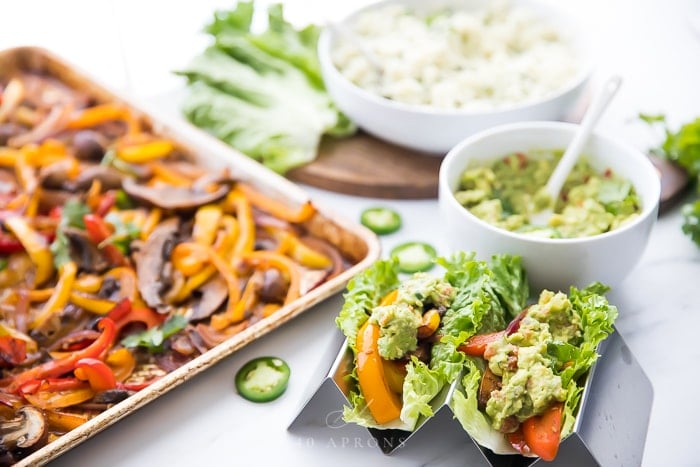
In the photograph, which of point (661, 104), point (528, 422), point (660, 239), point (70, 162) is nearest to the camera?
point (528, 422)

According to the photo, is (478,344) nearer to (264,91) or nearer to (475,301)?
(475,301)

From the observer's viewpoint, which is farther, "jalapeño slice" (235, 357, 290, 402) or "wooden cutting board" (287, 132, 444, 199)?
"wooden cutting board" (287, 132, 444, 199)

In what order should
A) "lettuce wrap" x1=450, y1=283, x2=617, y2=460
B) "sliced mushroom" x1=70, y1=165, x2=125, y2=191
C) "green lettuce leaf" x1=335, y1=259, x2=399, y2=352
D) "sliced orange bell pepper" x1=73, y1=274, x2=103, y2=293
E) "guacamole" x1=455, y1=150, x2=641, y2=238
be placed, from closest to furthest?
"lettuce wrap" x1=450, y1=283, x2=617, y2=460 → "green lettuce leaf" x1=335, y1=259, x2=399, y2=352 → "guacamole" x1=455, y1=150, x2=641, y2=238 → "sliced orange bell pepper" x1=73, y1=274, x2=103, y2=293 → "sliced mushroom" x1=70, y1=165, x2=125, y2=191

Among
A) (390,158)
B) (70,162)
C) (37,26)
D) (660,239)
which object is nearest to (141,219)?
(70,162)

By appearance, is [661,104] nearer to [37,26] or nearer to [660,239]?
[660,239]

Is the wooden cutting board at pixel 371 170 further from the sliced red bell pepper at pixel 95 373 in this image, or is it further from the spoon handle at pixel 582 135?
the sliced red bell pepper at pixel 95 373

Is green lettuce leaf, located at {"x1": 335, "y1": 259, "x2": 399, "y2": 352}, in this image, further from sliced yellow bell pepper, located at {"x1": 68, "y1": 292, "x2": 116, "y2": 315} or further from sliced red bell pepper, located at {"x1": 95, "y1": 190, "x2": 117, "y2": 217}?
sliced red bell pepper, located at {"x1": 95, "y1": 190, "x2": 117, "y2": 217}

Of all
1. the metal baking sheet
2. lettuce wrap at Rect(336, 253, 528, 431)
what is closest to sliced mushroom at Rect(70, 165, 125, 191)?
the metal baking sheet
